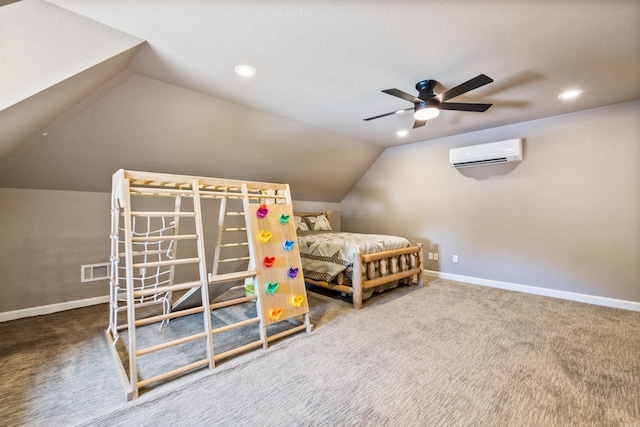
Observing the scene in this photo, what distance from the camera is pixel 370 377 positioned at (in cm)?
192

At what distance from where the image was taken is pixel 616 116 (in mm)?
3225

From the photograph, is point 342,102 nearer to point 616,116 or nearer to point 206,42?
point 206,42

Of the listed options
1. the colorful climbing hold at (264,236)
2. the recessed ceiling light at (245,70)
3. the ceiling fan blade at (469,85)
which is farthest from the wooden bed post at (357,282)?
the recessed ceiling light at (245,70)

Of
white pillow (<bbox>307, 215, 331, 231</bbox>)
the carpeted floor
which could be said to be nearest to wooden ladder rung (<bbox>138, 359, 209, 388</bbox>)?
the carpeted floor

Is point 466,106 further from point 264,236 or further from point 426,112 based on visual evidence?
point 264,236

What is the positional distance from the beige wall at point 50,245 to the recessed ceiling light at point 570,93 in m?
5.42

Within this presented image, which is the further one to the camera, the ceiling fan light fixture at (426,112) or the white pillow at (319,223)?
the white pillow at (319,223)

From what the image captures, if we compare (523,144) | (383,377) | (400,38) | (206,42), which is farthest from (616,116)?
(206,42)

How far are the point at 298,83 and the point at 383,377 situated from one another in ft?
8.53

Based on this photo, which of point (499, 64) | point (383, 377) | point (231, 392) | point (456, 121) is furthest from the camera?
point (456, 121)

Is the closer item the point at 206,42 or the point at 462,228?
the point at 206,42

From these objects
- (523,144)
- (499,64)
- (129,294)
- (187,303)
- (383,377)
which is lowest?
(383,377)

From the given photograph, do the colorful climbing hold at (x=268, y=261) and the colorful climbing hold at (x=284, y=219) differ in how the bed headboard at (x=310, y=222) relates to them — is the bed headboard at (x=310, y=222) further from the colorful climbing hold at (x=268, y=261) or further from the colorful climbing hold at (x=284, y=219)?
the colorful climbing hold at (x=268, y=261)

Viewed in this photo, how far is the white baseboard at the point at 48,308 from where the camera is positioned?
2.90m
